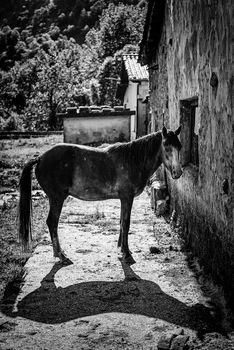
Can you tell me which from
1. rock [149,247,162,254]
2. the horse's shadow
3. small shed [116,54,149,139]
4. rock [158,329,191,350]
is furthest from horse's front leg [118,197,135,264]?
small shed [116,54,149,139]

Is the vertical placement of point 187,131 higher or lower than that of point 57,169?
higher

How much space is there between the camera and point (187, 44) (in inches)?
250

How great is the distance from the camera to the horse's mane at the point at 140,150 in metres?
5.76

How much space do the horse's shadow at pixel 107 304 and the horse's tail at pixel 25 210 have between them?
743 mm

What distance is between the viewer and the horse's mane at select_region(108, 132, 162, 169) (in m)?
5.76

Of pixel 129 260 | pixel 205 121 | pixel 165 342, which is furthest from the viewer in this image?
pixel 129 260

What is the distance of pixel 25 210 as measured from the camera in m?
5.56

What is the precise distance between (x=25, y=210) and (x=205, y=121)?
2.99 m

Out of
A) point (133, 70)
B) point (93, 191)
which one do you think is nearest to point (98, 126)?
point (133, 70)

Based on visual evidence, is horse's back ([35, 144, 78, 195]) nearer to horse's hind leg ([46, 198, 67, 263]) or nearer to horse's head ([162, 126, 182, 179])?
horse's hind leg ([46, 198, 67, 263])

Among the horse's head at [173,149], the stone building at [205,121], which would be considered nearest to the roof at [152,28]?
the stone building at [205,121]

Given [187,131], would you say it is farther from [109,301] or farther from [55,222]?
[109,301]

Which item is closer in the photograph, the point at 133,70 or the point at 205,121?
the point at 205,121

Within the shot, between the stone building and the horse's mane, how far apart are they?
26.9 inches
